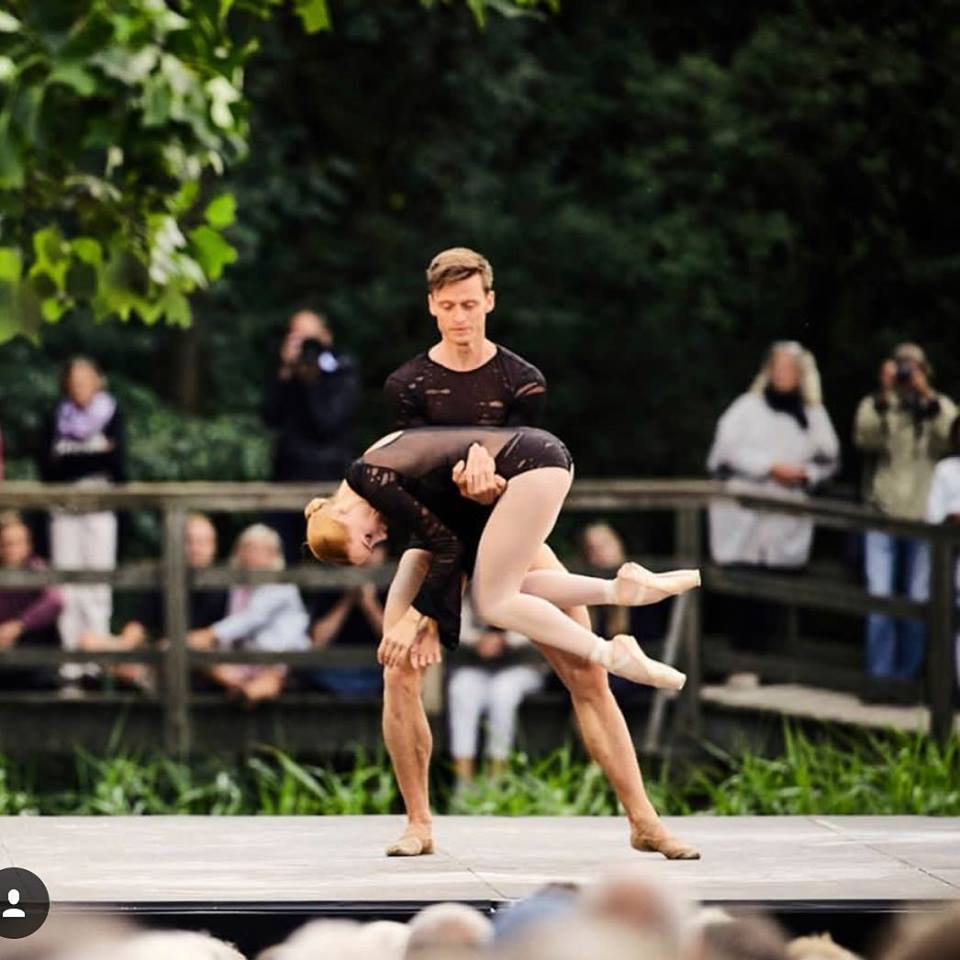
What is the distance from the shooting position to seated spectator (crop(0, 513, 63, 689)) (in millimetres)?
13328

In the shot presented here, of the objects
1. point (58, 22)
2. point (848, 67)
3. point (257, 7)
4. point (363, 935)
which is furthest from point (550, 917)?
point (848, 67)

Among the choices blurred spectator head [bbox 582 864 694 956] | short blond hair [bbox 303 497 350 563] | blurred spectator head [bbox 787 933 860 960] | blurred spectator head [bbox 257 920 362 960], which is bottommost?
blurred spectator head [bbox 787 933 860 960]

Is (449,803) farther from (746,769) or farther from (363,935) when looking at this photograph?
(363,935)

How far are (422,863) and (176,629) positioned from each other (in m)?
6.23

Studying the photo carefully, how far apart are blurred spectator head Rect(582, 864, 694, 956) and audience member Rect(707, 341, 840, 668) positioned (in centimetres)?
951

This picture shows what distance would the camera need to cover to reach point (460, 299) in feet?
21.3

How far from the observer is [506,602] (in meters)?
6.40

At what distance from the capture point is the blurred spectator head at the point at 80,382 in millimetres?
13391

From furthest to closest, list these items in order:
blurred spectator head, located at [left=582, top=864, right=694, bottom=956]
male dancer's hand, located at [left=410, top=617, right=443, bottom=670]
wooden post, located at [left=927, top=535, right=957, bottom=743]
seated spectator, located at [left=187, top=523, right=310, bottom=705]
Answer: seated spectator, located at [left=187, top=523, right=310, bottom=705] < wooden post, located at [left=927, top=535, right=957, bottom=743] < male dancer's hand, located at [left=410, top=617, right=443, bottom=670] < blurred spectator head, located at [left=582, top=864, right=694, bottom=956]

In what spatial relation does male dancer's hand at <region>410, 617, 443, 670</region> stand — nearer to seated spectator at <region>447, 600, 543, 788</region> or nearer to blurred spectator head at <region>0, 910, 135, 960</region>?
blurred spectator head at <region>0, 910, 135, 960</region>

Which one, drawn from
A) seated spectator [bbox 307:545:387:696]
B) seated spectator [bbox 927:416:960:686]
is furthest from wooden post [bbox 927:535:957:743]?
seated spectator [bbox 307:545:387:696]

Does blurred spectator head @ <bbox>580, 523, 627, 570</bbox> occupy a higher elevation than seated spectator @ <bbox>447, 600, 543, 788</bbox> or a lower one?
higher

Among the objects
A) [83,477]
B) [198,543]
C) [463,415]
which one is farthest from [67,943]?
[83,477]

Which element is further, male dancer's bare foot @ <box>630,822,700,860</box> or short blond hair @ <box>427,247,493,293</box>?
male dancer's bare foot @ <box>630,822,700,860</box>
